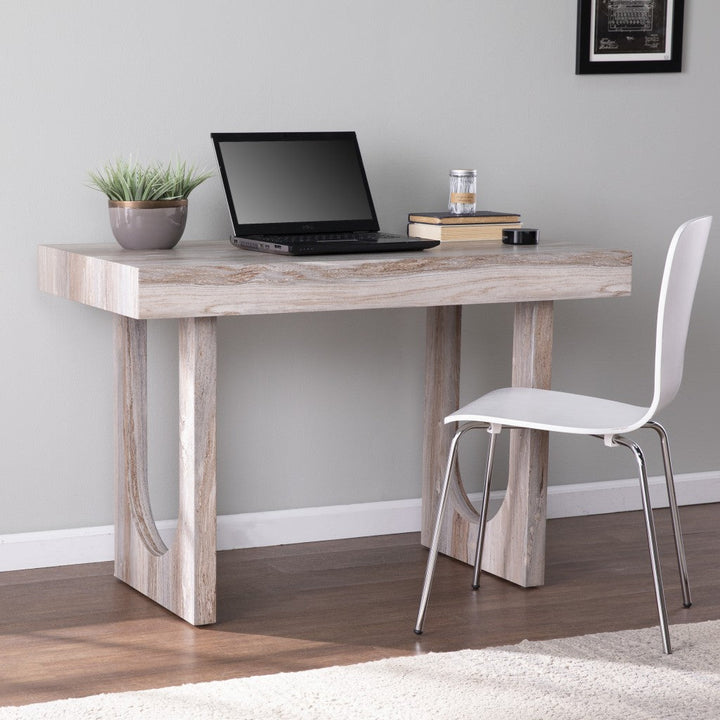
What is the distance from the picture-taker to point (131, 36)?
284 cm

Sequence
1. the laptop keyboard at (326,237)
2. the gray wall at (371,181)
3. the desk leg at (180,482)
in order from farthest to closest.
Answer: the gray wall at (371,181) → the laptop keyboard at (326,237) → the desk leg at (180,482)

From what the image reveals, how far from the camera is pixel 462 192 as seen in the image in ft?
9.86

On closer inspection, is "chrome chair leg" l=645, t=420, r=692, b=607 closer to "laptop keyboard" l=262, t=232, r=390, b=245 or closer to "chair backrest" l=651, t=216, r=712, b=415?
"chair backrest" l=651, t=216, r=712, b=415

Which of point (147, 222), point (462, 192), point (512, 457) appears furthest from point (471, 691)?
point (462, 192)

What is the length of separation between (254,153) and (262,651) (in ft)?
3.71

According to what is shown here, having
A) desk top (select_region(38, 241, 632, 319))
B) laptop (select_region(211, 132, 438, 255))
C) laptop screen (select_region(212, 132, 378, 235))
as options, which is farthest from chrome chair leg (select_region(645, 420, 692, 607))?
laptop screen (select_region(212, 132, 378, 235))

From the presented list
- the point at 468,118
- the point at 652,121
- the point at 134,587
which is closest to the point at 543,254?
the point at 468,118

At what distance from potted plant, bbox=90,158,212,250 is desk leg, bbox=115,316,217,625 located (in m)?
0.20

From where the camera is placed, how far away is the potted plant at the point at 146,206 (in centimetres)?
261

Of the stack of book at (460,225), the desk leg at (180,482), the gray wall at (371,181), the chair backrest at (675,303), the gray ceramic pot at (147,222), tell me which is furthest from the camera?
the stack of book at (460,225)

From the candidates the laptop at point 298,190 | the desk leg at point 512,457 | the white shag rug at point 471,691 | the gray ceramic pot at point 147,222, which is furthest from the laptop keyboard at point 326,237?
the white shag rug at point 471,691

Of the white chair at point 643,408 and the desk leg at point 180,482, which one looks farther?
the desk leg at point 180,482

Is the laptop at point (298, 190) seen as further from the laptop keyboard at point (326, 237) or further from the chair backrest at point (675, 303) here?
the chair backrest at point (675, 303)

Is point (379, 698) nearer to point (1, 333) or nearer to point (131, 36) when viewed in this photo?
point (1, 333)
